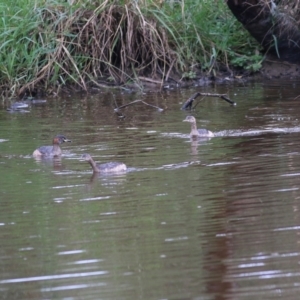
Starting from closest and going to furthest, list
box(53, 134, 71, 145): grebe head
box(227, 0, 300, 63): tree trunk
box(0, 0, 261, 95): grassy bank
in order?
box(53, 134, 71, 145): grebe head, box(227, 0, 300, 63): tree trunk, box(0, 0, 261, 95): grassy bank

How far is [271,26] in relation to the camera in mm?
17844

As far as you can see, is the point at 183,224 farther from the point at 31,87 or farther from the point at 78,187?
the point at 31,87

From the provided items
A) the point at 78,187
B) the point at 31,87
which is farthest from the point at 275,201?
the point at 31,87

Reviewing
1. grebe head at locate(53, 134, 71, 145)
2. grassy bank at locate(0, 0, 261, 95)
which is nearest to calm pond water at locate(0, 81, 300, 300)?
grebe head at locate(53, 134, 71, 145)

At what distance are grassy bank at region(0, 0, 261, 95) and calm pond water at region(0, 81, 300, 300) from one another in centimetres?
359

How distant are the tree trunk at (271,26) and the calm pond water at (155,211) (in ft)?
11.2

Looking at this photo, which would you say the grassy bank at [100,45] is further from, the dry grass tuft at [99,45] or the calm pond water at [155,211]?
the calm pond water at [155,211]

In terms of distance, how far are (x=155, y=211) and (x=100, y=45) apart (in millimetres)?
10230

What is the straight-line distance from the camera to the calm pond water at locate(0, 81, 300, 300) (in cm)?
619

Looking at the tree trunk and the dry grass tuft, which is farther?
the dry grass tuft

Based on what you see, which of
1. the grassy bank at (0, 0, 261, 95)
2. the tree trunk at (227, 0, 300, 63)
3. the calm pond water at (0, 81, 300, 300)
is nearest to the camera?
the calm pond water at (0, 81, 300, 300)

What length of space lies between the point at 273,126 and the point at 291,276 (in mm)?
6761

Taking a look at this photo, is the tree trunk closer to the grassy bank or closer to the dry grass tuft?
the grassy bank

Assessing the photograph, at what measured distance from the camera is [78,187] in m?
9.49
